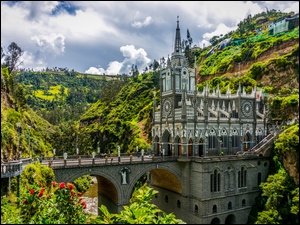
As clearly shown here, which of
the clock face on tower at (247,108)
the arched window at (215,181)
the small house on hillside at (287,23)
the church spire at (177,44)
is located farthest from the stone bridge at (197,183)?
the small house on hillside at (287,23)

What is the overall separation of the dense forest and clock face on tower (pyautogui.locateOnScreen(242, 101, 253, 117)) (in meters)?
3.92

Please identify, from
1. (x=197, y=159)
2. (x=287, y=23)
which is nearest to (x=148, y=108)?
(x=287, y=23)

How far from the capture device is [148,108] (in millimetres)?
80250

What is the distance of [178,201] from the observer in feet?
122

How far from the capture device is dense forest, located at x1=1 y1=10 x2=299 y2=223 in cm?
3369

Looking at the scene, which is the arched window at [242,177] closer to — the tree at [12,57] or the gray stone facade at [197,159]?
the gray stone facade at [197,159]

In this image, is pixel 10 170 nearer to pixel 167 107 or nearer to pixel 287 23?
pixel 167 107

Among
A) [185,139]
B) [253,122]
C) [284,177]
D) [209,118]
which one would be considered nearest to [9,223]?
[185,139]

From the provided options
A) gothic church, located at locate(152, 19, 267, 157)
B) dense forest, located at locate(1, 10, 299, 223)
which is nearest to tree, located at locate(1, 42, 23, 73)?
dense forest, located at locate(1, 10, 299, 223)

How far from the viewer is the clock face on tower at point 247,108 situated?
41353 millimetres

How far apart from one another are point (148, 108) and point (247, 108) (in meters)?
41.2

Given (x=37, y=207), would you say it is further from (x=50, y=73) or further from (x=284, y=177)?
(x=50, y=73)

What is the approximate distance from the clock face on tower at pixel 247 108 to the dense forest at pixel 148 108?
392cm

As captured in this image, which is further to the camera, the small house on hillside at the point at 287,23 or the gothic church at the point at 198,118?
the gothic church at the point at 198,118
